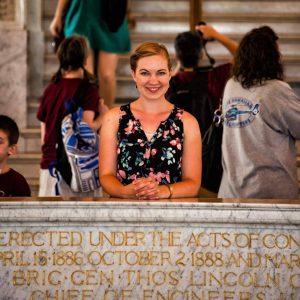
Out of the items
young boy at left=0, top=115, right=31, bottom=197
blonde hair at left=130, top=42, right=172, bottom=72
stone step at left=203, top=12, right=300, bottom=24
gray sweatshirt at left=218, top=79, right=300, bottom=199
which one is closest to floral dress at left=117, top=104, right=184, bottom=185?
blonde hair at left=130, top=42, right=172, bottom=72

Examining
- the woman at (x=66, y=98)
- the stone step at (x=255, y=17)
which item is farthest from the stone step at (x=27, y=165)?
the stone step at (x=255, y=17)

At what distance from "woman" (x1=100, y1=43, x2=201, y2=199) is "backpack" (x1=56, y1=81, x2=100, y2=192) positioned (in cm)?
206

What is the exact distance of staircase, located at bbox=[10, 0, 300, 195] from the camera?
35.0 ft

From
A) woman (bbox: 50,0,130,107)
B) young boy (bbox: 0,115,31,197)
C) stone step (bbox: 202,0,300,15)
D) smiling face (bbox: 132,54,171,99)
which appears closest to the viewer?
→ smiling face (bbox: 132,54,171,99)

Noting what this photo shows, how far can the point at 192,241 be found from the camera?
4367mm

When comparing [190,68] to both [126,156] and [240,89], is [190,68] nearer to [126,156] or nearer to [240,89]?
[240,89]

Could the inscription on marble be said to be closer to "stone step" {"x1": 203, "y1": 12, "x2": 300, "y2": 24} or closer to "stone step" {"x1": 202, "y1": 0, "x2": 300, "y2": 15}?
"stone step" {"x1": 203, "y1": 12, "x2": 300, "y2": 24}

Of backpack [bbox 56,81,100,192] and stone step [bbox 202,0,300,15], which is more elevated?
stone step [bbox 202,0,300,15]

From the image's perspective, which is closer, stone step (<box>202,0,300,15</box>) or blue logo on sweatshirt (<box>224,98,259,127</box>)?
blue logo on sweatshirt (<box>224,98,259,127</box>)

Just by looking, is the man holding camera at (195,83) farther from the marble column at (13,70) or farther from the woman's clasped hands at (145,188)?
the marble column at (13,70)

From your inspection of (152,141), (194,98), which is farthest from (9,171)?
(194,98)

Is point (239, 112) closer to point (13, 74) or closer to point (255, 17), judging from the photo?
point (13, 74)

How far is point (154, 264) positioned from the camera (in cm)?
436

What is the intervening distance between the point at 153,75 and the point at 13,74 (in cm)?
513
